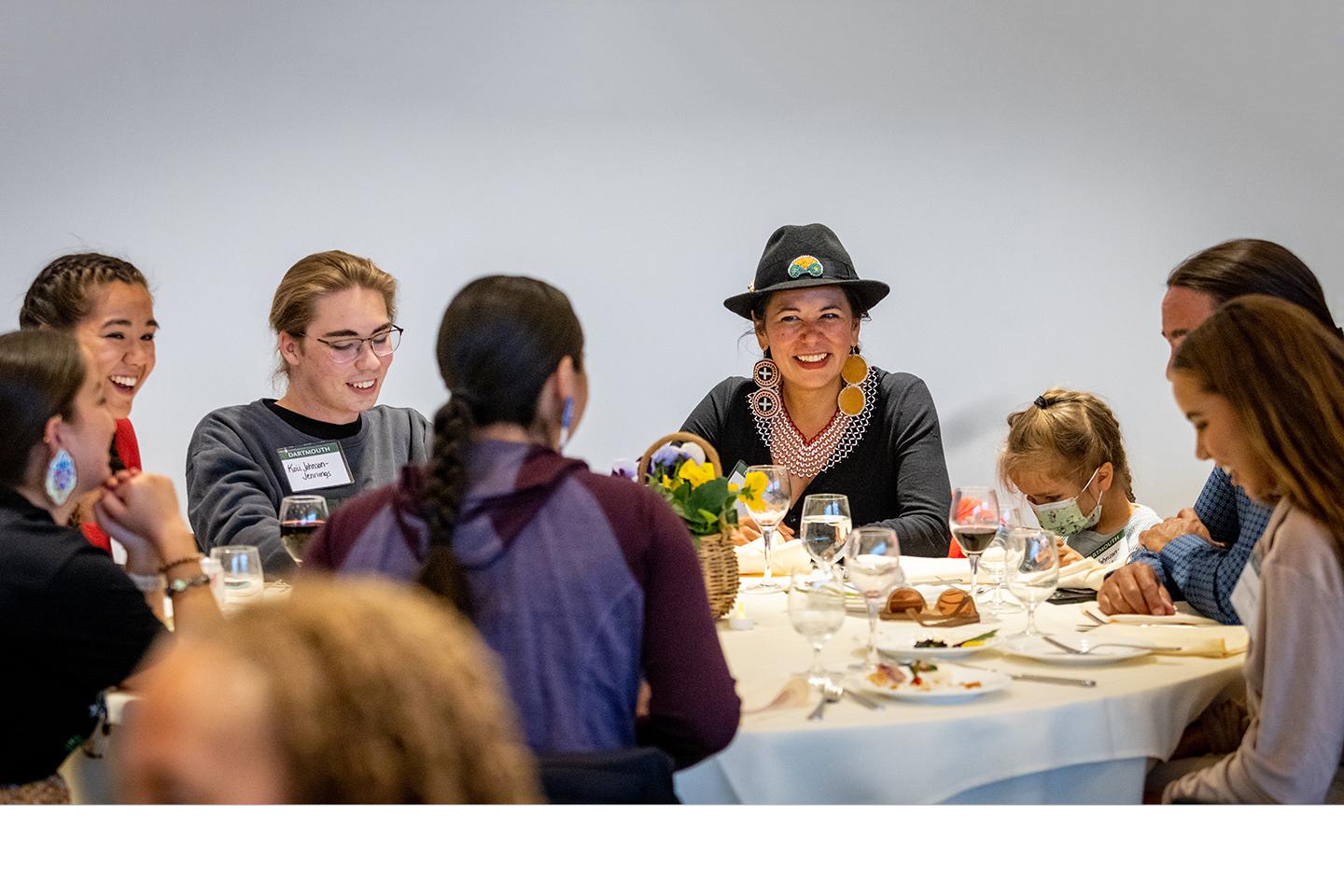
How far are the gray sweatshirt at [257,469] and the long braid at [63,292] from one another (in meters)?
0.39

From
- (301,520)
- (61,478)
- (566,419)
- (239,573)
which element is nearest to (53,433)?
(61,478)

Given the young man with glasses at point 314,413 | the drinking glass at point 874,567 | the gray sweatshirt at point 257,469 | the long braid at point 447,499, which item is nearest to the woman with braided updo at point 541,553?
the long braid at point 447,499

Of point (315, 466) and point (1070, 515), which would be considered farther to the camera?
point (1070, 515)

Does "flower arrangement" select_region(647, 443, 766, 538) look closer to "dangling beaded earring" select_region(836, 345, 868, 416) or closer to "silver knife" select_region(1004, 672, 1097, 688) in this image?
"silver knife" select_region(1004, 672, 1097, 688)

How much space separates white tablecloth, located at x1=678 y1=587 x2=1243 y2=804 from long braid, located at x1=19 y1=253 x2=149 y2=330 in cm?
177

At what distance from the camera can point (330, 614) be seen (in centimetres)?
81

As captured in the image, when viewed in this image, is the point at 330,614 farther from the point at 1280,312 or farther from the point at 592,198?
the point at 592,198

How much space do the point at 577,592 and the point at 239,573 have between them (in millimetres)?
914

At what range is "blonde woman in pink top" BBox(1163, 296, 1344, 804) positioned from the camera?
1600 mm

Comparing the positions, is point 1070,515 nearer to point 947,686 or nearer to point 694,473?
point 694,473

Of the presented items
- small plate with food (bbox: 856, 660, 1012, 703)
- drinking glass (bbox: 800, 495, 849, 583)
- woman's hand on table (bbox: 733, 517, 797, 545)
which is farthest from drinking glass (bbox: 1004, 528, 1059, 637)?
woman's hand on table (bbox: 733, 517, 797, 545)

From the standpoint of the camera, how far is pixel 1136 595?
2.29m

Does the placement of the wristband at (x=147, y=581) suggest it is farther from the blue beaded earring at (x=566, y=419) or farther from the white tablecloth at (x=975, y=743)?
the white tablecloth at (x=975, y=743)
